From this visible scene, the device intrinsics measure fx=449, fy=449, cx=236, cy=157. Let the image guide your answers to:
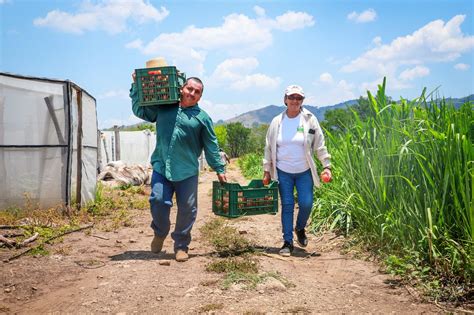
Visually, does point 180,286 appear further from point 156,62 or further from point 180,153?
point 156,62

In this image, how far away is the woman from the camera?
4.97 meters

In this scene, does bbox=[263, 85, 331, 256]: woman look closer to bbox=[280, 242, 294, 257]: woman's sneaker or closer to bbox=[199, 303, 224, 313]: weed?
bbox=[280, 242, 294, 257]: woman's sneaker

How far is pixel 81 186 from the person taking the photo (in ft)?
26.5

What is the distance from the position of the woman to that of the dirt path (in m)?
0.58

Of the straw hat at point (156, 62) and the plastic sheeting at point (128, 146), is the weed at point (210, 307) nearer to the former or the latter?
the straw hat at point (156, 62)

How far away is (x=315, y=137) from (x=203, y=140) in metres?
1.27

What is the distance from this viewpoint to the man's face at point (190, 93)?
475 centimetres

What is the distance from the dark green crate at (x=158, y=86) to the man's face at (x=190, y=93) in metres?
0.08

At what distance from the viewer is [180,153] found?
4.70 m

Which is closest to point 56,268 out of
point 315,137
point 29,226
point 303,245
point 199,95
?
point 29,226

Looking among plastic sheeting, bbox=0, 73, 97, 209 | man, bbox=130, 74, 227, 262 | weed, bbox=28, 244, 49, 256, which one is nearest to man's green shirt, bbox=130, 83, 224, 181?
man, bbox=130, 74, 227, 262

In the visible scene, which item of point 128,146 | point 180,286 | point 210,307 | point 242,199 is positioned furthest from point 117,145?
point 210,307

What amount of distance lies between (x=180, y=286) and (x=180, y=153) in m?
1.44

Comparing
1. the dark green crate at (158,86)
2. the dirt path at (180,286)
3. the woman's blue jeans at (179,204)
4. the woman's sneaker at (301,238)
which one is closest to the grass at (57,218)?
the dirt path at (180,286)
